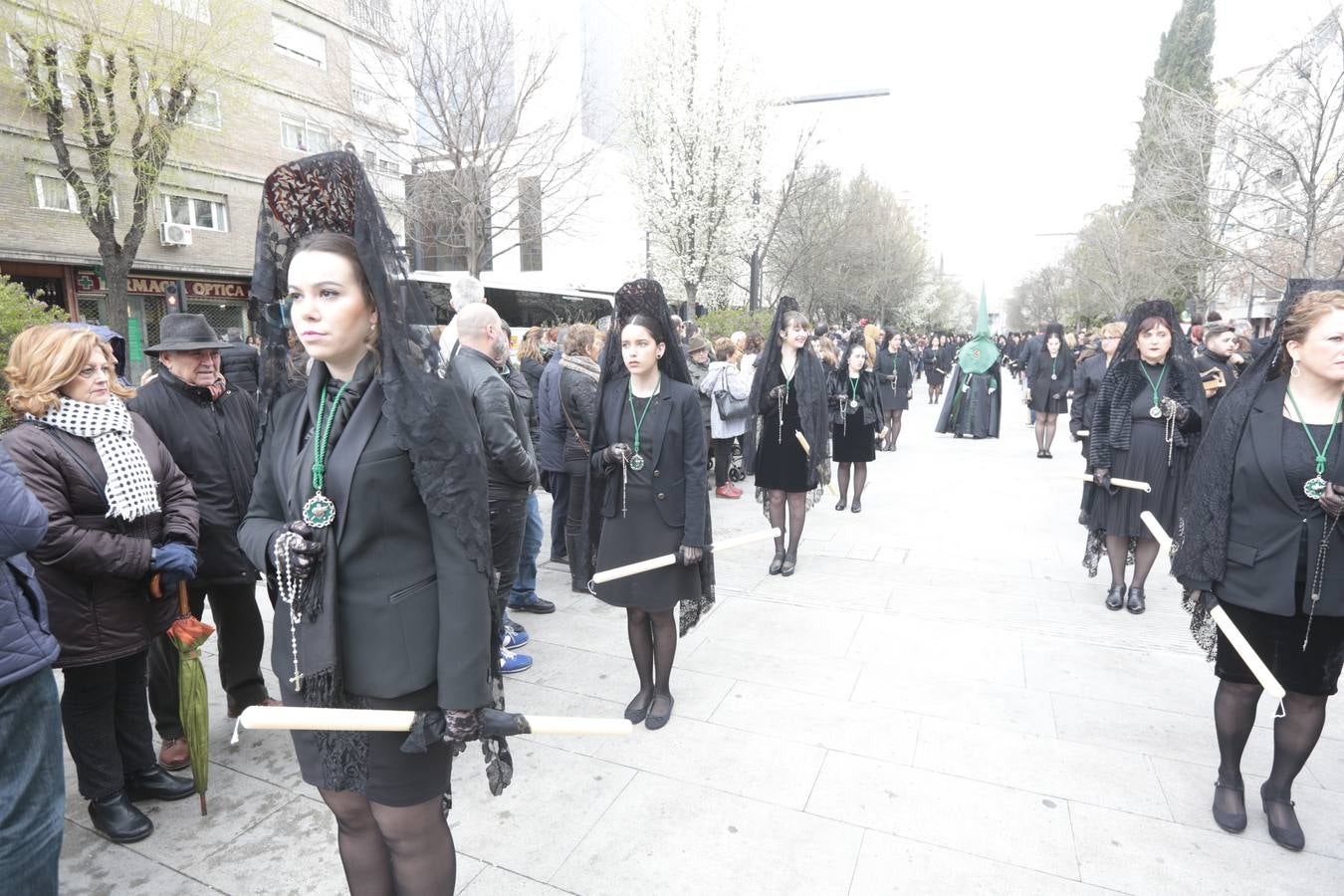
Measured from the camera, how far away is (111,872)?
2820 millimetres

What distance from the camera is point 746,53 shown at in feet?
65.5

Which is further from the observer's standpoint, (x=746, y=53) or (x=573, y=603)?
(x=746, y=53)

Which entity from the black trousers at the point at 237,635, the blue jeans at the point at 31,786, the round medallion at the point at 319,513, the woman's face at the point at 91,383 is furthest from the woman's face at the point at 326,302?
the black trousers at the point at 237,635

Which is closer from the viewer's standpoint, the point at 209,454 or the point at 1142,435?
the point at 209,454

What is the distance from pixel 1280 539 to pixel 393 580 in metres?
3.22

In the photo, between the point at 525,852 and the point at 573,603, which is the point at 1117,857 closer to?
the point at 525,852

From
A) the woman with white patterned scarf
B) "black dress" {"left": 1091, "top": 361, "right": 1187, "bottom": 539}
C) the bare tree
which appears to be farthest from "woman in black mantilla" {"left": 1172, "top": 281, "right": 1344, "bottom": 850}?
the bare tree

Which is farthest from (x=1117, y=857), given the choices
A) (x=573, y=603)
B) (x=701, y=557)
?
(x=573, y=603)

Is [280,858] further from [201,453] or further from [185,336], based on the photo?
[185,336]

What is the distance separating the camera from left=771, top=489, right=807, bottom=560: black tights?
20.9ft

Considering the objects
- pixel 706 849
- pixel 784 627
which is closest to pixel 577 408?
pixel 784 627

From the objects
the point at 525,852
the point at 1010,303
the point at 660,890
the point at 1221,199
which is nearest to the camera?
the point at 660,890

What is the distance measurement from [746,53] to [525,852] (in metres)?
21.1

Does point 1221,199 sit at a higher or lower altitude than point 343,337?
higher
